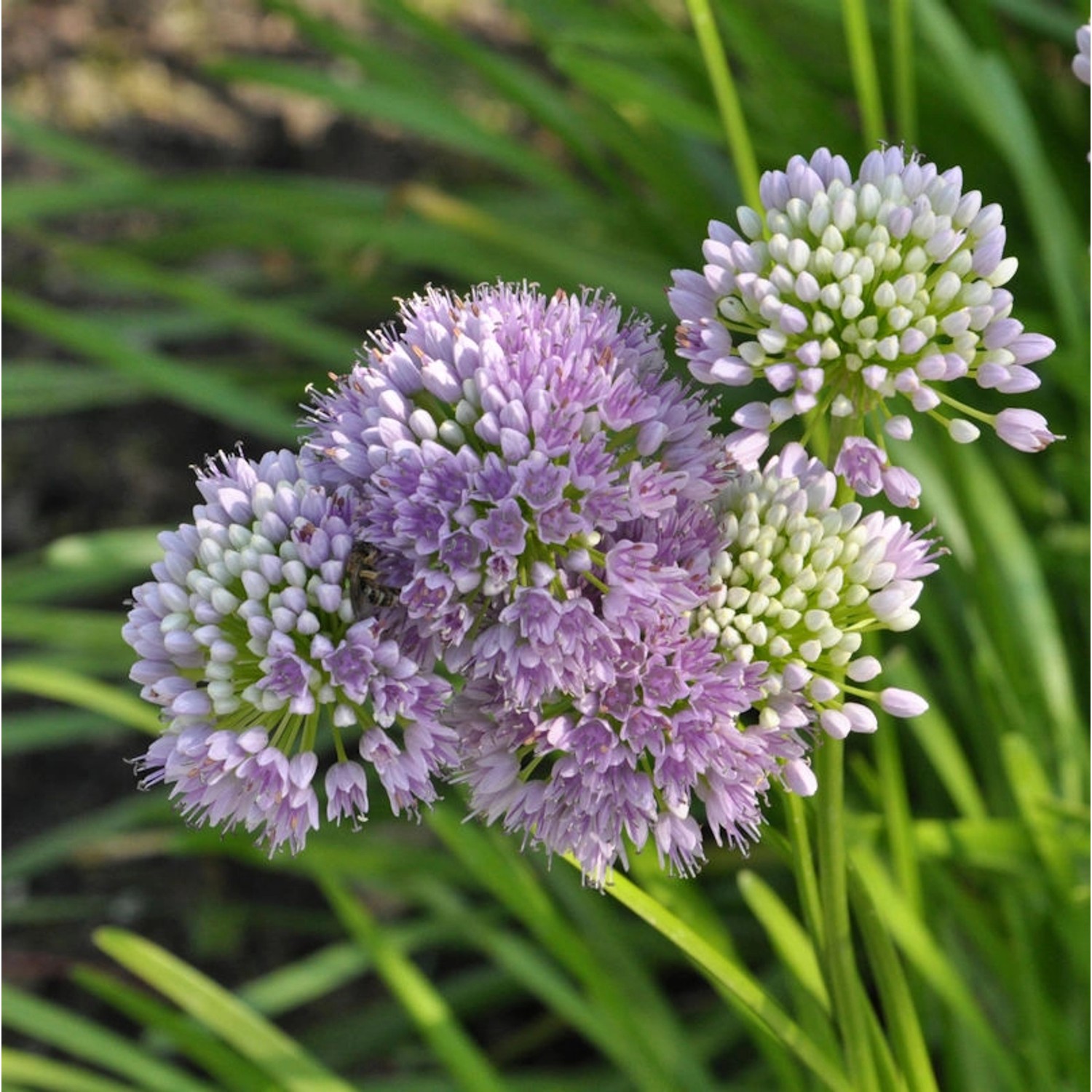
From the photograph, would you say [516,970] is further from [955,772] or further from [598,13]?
[598,13]

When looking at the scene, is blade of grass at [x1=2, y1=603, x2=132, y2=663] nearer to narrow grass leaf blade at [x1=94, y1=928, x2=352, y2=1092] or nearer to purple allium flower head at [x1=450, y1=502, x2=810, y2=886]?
narrow grass leaf blade at [x1=94, y1=928, x2=352, y2=1092]

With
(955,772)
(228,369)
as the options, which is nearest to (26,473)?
(228,369)

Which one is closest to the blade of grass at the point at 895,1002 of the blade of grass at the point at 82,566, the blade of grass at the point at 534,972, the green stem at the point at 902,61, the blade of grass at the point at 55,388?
the blade of grass at the point at 534,972

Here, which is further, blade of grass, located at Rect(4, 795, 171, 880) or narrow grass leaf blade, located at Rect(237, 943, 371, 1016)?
blade of grass, located at Rect(4, 795, 171, 880)

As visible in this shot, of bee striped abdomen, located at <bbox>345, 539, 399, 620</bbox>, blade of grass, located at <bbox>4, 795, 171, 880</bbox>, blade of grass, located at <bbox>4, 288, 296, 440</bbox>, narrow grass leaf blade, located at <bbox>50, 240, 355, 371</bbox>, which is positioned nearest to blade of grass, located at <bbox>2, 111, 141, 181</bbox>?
narrow grass leaf blade, located at <bbox>50, 240, 355, 371</bbox>

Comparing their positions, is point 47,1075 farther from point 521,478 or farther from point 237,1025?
point 521,478

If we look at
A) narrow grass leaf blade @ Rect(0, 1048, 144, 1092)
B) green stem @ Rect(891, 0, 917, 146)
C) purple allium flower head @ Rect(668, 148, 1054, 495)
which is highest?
green stem @ Rect(891, 0, 917, 146)

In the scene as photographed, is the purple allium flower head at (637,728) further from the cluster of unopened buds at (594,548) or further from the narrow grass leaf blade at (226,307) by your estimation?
the narrow grass leaf blade at (226,307)
